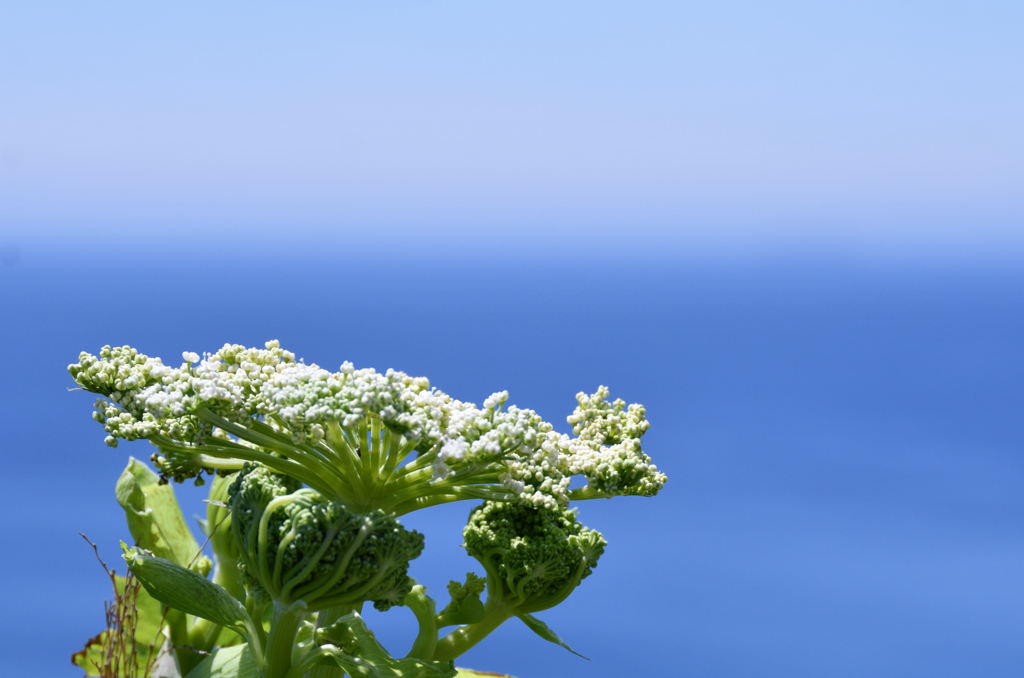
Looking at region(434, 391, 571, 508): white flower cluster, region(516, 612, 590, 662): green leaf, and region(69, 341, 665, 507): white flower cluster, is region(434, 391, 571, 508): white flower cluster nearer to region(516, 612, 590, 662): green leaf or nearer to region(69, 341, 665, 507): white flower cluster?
region(69, 341, 665, 507): white flower cluster

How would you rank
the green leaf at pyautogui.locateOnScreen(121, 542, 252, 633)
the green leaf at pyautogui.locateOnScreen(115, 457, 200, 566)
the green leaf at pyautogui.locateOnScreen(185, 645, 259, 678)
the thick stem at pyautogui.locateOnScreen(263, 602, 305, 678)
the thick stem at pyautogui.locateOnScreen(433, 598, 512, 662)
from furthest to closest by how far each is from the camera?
the green leaf at pyautogui.locateOnScreen(115, 457, 200, 566), the green leaf at pyautogui.locateOnScreen(185, 645, 259, 678), the thick stem at pyautogui.locateOnScreen(433, 598, 512, 662), the green leaf at pyautogui.locateOnScreen(121, 542, 252, 633), the thick stem at pyautogui.locateOnScreen(263, 602, 305, 678)

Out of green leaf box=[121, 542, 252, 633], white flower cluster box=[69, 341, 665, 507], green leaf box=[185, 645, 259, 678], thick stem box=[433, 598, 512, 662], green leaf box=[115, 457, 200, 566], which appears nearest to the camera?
white flower cluster box=[69, 341, 665, 507]

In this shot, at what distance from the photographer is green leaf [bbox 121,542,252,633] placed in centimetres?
200

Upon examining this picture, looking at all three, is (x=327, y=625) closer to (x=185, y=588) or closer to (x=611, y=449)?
(x=185, y=588)

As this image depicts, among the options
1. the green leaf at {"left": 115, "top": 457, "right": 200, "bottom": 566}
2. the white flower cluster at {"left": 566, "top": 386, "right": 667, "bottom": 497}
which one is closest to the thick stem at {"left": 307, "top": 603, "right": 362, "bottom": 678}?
the white flower cluster at {"left": 566, "top": 386, "right": 667, "bottom": 497}

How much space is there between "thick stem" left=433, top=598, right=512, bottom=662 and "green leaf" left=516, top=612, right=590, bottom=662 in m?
0.04

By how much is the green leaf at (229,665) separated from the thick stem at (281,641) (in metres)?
0.31

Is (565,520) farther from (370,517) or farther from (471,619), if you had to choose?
(370,517)

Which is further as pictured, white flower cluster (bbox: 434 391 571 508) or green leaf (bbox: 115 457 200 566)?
green leaf (bbox: 115 457 200 566)

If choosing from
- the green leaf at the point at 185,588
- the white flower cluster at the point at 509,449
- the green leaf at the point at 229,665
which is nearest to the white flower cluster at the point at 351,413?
the white flower cluster at the point at 509,449

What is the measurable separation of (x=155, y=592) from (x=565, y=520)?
85cm

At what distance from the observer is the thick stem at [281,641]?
6.18ft

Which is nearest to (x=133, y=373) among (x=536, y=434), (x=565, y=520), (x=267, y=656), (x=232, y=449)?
(x=232, y=449)

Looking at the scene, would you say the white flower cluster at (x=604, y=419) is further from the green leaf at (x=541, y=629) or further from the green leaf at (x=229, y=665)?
the green leaf at (x=229, y=665)
